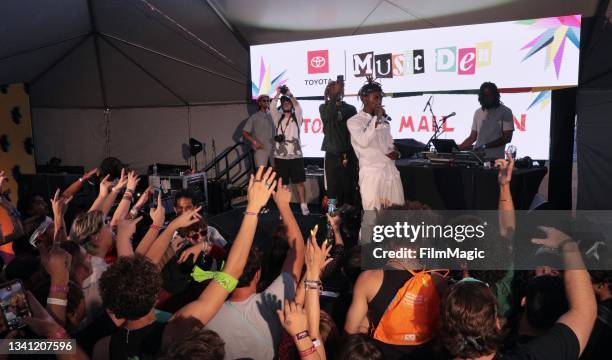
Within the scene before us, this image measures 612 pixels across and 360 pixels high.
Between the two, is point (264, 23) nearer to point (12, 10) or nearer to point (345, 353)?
point (12, 10)

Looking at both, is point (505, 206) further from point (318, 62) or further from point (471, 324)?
point (318, 62)

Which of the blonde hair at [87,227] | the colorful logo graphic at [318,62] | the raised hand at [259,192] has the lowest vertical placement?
the blonde hair at [87,227]

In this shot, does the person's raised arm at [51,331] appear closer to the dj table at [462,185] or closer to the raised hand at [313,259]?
the raised hand at [313,259]

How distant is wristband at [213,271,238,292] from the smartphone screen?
88cm

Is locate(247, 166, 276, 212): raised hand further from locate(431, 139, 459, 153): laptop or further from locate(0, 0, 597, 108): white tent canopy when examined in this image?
locate(0, 0, 597, 108): white tent canopy

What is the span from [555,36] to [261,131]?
463cm

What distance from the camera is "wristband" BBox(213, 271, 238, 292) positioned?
1.76 m

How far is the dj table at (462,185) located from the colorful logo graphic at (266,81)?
3.61m

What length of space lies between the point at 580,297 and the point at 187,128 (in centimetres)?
885

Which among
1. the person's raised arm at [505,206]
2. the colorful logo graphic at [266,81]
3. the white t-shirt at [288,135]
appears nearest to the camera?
the person's raised arm at [505,206]

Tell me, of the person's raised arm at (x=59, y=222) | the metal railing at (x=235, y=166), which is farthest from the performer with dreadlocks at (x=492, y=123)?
the metal railing at (x=235, y=166)

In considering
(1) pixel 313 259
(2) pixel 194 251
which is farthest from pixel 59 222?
(1) pixel 313 259

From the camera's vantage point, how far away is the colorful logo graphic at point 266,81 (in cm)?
827

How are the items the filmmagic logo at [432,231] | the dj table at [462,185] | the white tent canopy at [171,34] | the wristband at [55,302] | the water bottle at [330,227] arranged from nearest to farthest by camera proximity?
1. the wristband at [55,302]
2. the filmmagic logo at [432,231]
3. the water bottle at [330,227]
4. the dj table at [462,185]
5. the white tent canopy at [171,34]
